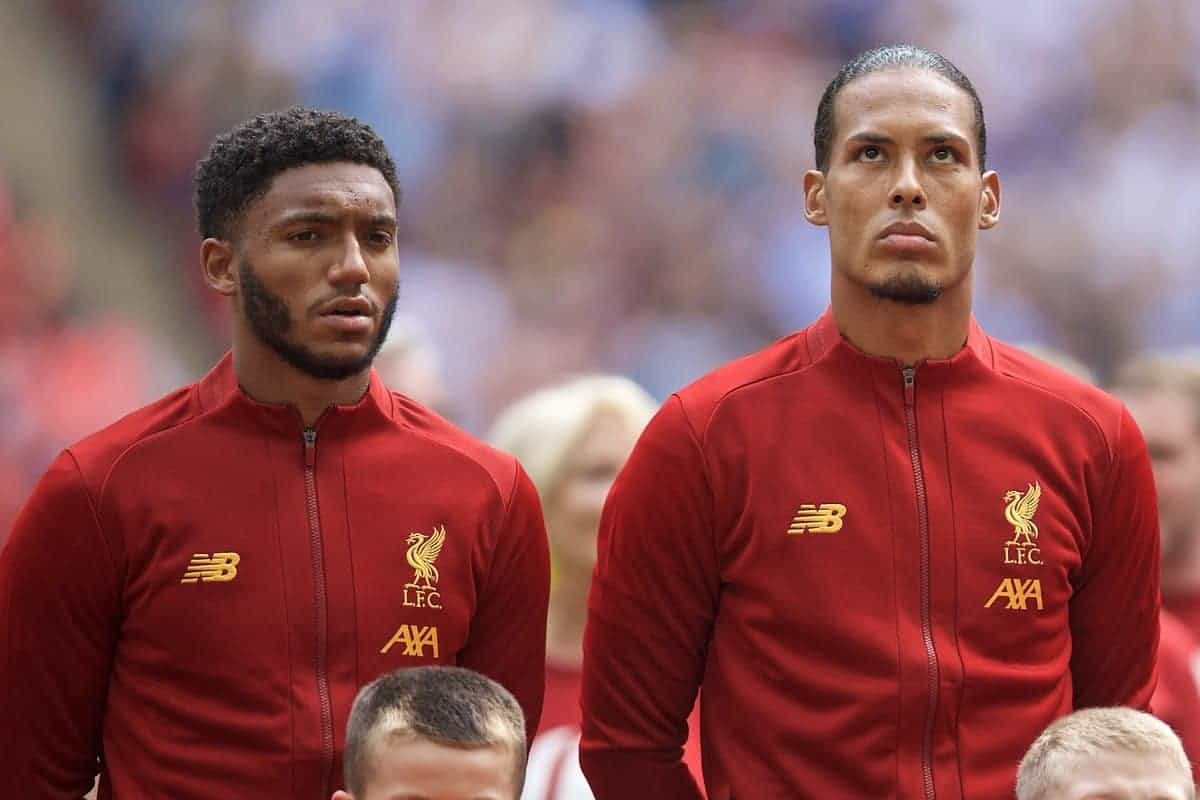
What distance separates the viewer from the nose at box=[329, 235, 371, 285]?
10.3 feet

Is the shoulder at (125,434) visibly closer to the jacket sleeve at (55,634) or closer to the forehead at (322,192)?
the jacket sleeve at (55,634)

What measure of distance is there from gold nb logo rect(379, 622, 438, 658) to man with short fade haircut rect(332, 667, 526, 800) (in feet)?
0.58

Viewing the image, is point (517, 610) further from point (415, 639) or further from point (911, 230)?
point (911, 230)

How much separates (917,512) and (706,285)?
4.62 m

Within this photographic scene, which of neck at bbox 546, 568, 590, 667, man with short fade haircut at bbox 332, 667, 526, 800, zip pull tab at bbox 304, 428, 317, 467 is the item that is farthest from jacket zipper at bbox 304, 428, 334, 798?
neck at bbox 546, 568, 590, 667

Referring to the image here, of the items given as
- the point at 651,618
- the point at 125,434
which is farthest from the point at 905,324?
the point at 125,434

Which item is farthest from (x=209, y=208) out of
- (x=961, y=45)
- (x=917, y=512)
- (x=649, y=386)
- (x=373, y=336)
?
(x=961, y=45)

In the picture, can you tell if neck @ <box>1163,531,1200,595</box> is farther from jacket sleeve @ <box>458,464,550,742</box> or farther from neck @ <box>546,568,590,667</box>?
jacket sleeve @ <box>458,464,550,742</box>

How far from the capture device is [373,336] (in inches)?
126

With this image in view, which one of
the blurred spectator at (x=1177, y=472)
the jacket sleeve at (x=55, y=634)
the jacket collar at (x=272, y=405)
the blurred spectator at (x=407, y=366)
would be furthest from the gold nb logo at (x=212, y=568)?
the blurred spectator at (x=1177, y=472)

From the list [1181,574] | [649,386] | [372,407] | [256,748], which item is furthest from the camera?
[649,386]

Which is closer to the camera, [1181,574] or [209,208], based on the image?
[209,208]

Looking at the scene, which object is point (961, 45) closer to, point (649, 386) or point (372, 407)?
point (649, 386)

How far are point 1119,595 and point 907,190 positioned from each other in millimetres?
721
